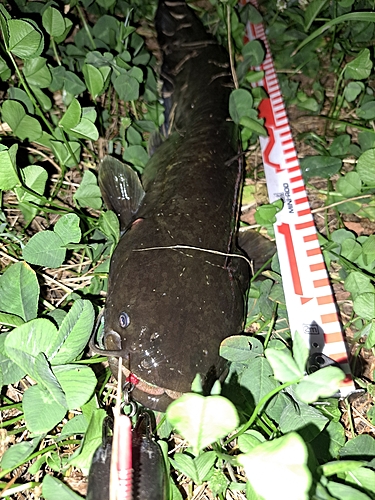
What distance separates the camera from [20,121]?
7.99ft

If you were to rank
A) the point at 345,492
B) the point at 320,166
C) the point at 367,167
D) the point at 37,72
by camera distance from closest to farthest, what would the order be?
the point at 345,492, the point at 367,167, the point at 37,72, the point at 320,166

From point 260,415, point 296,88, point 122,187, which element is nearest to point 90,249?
point 122,187

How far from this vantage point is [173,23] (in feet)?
11.5

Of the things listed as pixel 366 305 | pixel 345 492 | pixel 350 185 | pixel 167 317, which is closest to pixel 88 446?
pixel 167 317

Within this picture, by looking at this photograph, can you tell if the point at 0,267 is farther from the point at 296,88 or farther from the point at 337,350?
the point at 296,88

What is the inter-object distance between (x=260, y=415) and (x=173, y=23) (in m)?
2.83

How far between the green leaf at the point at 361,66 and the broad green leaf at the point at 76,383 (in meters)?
2.31

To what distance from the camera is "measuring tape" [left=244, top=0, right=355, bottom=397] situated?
225 centimetres

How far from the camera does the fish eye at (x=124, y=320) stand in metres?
1.81

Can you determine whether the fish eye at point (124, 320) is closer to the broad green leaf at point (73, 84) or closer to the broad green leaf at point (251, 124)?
the broad green leaf at point (251, 124)

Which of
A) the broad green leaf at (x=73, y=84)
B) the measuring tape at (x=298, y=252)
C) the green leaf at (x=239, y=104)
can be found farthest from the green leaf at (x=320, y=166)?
the broad green leaf at (x=73, y=84)

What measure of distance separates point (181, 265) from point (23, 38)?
4.56 ft

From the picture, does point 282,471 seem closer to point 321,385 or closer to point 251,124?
point 321,385

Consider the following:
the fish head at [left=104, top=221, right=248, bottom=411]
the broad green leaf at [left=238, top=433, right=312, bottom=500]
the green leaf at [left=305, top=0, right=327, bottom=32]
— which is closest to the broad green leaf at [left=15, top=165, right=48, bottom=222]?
the fish head at [left=104, top=221, right=248, bottom=411]
